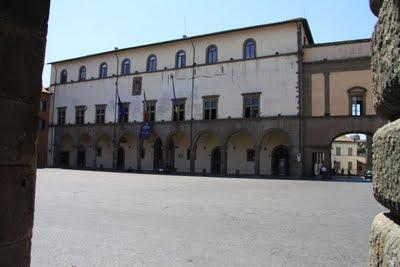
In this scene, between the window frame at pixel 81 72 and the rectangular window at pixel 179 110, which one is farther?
the window frame at pixel 81 72

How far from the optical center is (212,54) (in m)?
41.1

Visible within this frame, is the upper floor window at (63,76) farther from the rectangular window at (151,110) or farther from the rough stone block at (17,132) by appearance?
the rough stone block at (17,132)

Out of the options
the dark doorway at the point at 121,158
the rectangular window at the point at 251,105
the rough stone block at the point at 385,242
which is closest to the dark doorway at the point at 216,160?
the rectangular window at the point at 251,105

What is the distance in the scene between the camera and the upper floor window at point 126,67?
4716cm

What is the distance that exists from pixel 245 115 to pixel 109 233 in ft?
104

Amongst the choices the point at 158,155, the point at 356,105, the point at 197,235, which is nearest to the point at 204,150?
the point at 158,155

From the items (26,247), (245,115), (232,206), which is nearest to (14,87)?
(26,247)

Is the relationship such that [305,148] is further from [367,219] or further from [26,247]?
[26,247]

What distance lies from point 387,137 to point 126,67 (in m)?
47.5

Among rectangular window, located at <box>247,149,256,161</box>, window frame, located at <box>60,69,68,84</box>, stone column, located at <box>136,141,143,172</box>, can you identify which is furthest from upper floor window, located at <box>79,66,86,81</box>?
rectangular window, located at <box>247,149,256,161</box>

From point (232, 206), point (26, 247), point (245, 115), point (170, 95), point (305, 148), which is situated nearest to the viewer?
point (26, 247)

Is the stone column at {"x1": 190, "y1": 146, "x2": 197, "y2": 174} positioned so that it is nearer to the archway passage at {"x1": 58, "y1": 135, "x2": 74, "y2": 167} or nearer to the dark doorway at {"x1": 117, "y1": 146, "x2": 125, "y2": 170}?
the dark doorway at {"x1": 117, "y1": 146, "x2": 125, "y2": 170}

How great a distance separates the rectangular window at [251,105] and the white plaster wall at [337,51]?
5.80 meters

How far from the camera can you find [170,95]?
42.8 m
